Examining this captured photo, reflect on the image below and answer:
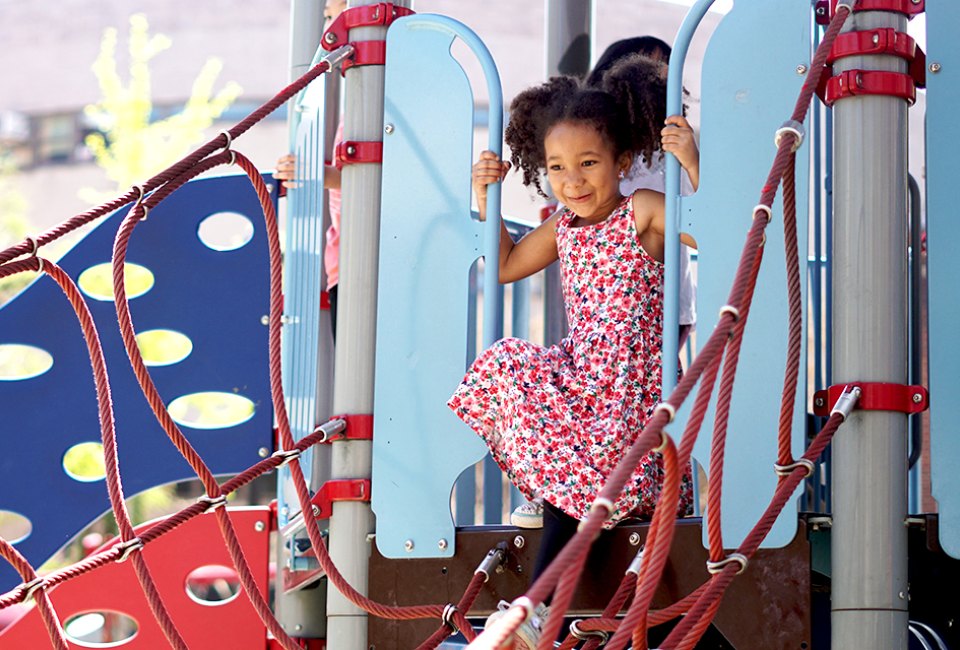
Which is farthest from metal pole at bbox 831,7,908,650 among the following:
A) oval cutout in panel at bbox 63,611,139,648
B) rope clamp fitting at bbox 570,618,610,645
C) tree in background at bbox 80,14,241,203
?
tree in background at bbox 80,14,241,203

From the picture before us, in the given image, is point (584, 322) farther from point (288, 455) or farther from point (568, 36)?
point (568, 36)

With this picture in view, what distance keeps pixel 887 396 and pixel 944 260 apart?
1.11ft

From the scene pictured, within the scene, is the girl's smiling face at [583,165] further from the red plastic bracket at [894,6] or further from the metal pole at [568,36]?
the metal pole at [568,36]

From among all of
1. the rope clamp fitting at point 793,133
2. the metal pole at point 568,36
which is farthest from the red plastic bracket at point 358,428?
the metal pole at point 568,36

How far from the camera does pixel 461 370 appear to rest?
365 cm

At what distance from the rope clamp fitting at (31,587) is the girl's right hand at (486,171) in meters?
1.40

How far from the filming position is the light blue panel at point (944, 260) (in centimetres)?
312

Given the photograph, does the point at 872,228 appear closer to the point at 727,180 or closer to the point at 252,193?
the point at 727,180

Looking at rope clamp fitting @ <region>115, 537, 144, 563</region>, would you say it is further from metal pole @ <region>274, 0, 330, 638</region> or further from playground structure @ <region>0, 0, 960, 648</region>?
metal pole @ <region>274, 0, 330, 638</region>

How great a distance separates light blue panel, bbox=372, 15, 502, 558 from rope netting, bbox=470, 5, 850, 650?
0.66m

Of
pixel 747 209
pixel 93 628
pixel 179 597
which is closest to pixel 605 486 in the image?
pixel 747 209

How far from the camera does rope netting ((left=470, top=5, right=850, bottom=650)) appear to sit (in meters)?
2.17

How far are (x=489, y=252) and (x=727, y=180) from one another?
2.13ft

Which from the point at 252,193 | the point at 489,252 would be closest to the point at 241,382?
the point at 252,193
